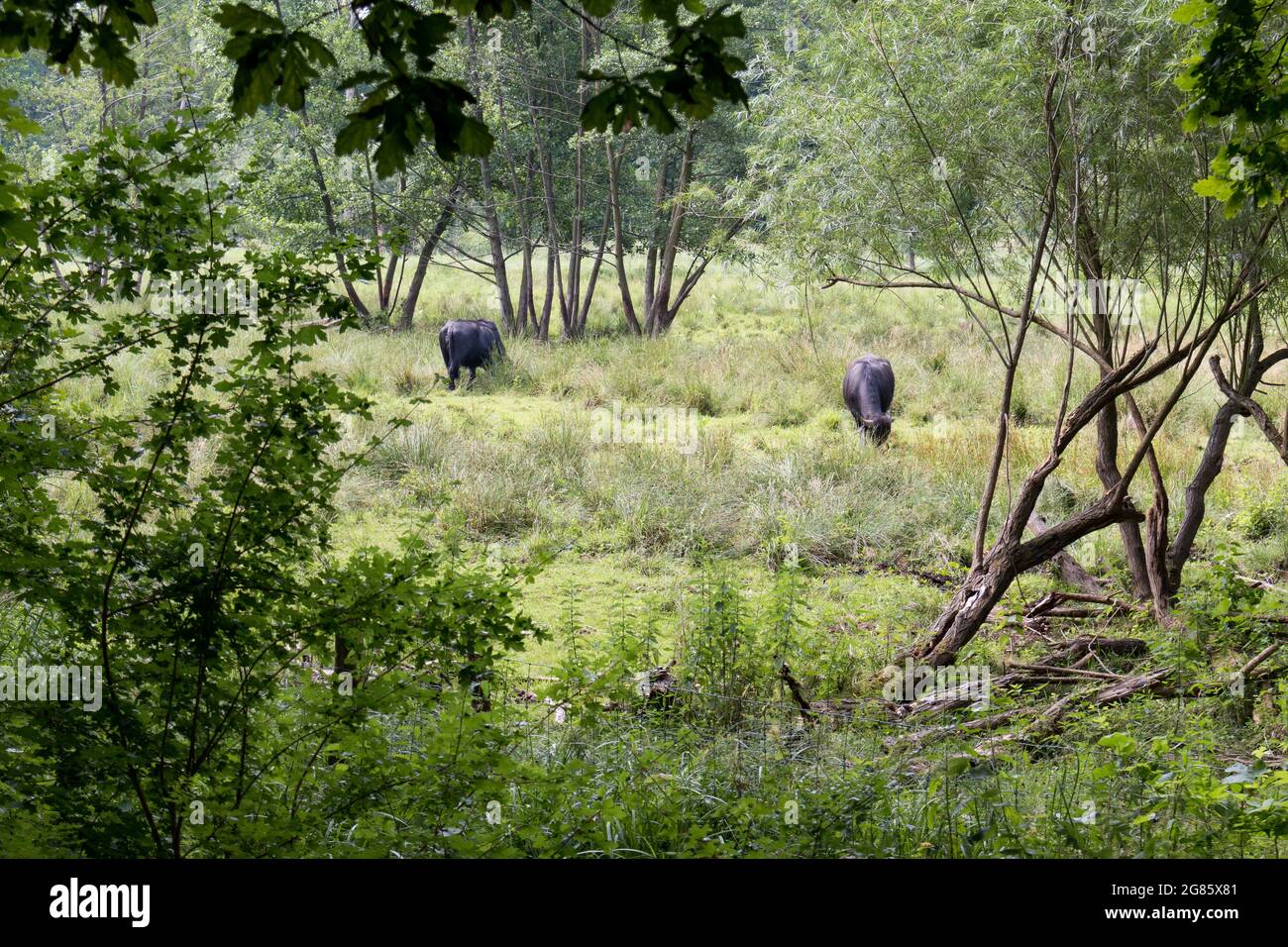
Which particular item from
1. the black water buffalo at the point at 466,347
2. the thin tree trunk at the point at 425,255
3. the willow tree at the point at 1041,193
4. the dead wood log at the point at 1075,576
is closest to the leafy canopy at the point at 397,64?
the willow tree at the point at 1041,193

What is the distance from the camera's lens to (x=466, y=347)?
48.9ft

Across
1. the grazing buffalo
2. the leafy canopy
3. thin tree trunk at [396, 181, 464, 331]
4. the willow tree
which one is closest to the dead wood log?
the willow tree

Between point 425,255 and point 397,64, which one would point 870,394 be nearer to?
point 425,255

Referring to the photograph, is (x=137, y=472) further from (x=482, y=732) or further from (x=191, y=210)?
(x=482, y=732)

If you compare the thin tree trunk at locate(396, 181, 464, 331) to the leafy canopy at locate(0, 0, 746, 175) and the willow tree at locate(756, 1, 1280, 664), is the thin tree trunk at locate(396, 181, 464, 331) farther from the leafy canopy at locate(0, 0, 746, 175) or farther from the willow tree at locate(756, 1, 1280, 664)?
the leafy canopy at locate(0, 0, 746, 175)

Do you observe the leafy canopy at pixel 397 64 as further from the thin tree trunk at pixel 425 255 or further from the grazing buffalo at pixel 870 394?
the thin tree trunk at pixel 425 255

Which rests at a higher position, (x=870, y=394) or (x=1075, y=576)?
(x=870, y=394)

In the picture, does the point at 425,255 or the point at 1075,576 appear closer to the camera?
the point at 1075,576

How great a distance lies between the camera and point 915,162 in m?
7.34

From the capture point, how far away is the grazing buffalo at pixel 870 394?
1205cm

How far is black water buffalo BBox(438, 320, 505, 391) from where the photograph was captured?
14852 mm

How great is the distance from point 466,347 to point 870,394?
5.50m

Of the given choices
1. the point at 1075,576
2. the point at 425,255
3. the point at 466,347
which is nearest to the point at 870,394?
the point at 1075,576
